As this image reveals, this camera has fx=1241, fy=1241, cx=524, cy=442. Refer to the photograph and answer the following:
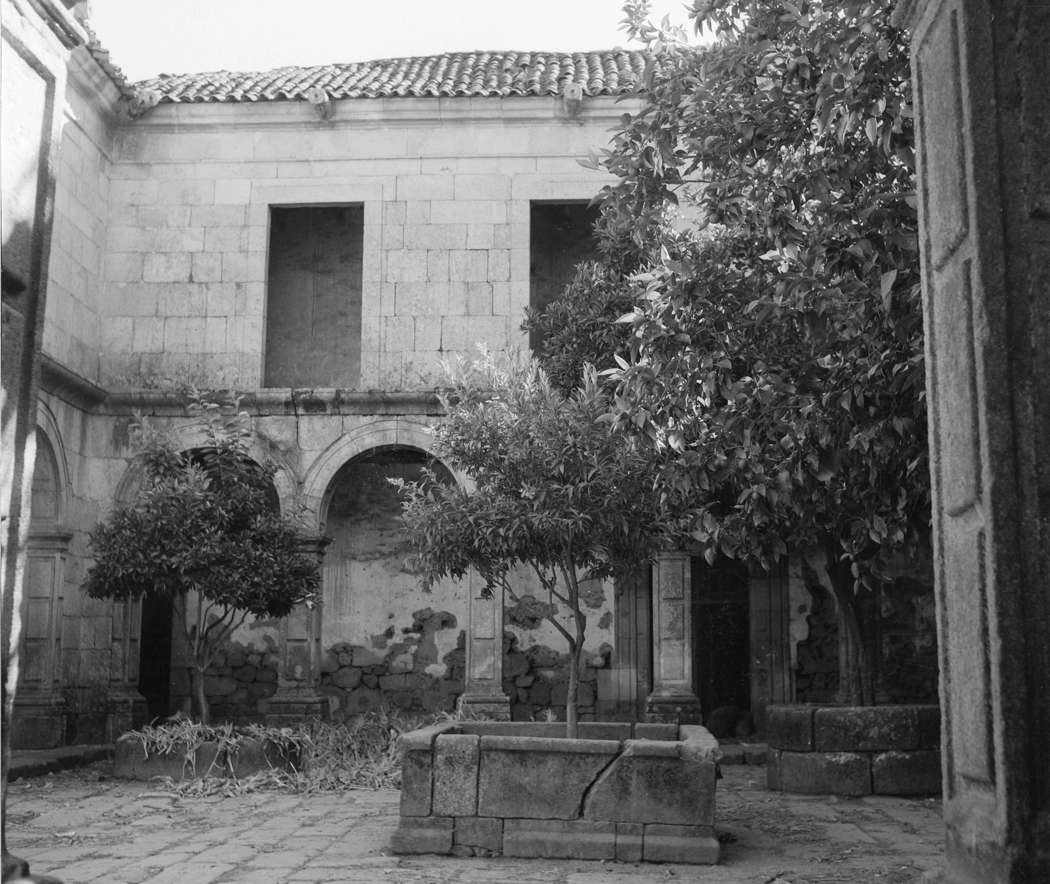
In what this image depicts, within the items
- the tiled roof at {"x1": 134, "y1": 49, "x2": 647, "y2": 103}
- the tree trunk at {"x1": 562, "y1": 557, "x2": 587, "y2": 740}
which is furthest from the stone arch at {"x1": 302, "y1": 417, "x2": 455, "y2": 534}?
the tree trunk at {"x1": 562, "y1": 557, "x2": 587, "y2": 740}

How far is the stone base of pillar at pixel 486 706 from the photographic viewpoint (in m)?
12.3

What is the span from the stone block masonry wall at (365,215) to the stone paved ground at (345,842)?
17.4 ft

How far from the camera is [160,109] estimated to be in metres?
13.9

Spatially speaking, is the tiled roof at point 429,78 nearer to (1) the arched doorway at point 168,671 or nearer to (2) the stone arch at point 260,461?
(2) the stone arch at point 260,461

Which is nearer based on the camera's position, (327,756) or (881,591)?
(327,756)

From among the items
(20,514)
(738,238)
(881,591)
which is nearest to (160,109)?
(738,238)

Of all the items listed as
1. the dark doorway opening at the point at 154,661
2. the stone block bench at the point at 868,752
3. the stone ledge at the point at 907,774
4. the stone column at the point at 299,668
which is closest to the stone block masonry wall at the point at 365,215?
the stone column at the point at 299,668

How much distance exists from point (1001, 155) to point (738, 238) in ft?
16.2

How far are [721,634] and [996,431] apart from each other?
12.0 meters

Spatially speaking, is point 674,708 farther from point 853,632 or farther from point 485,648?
point 853,632

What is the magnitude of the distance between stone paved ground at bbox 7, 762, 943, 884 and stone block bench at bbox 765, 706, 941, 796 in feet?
0.60

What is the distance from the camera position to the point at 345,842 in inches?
275

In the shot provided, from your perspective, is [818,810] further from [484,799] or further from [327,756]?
[327,756]

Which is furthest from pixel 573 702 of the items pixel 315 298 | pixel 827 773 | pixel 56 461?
pixel 315 298
